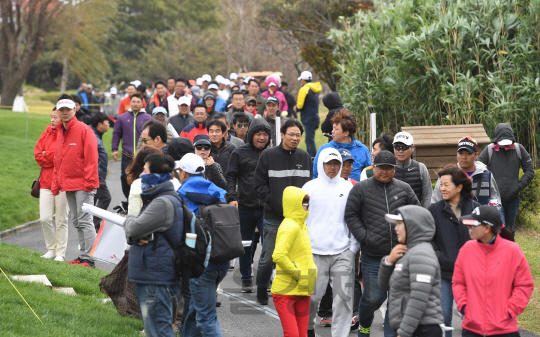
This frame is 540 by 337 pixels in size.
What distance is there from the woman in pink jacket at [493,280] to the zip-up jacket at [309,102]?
10832 mm

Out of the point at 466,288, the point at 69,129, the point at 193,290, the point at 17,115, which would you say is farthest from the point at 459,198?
the point at 17,115

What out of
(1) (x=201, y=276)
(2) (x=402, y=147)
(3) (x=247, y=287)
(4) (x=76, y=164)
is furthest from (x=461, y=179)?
(4) (x=76, y=164)

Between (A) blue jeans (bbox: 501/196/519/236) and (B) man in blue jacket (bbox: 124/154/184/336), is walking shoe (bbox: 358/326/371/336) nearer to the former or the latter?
(B) man in blue jacket (bbox: 124/154/184/336)

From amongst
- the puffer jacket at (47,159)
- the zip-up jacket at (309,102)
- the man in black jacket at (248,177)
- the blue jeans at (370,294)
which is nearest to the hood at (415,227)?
the blue jeans at (370,294)

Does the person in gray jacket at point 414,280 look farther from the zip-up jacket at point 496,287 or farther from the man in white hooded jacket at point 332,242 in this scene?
the man in white hooded jacket at point 332,242

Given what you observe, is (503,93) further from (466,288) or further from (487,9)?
(466,288)

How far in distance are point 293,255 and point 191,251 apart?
1334 millimetres

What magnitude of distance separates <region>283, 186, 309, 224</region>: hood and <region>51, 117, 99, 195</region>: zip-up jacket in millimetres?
3834

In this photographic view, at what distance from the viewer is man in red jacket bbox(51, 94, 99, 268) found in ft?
29.6

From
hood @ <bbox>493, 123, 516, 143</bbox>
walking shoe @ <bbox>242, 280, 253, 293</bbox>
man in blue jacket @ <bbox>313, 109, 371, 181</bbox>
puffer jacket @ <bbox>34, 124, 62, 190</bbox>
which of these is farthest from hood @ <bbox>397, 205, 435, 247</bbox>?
puffer jacket @ <bbox>34, 124, 62, 190</bbox>

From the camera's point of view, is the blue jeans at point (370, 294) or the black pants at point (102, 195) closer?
the blue jeans at point (370, 294)

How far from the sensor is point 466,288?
5.23 metres

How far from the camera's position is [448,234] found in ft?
19.8

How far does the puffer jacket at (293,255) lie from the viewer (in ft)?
19.8
